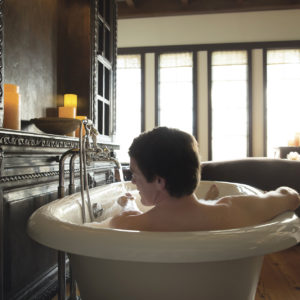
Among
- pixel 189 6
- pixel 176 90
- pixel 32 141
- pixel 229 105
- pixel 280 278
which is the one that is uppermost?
pixel 189 6

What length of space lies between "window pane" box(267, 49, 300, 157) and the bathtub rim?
16.4 feet

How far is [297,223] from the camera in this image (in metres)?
0.91

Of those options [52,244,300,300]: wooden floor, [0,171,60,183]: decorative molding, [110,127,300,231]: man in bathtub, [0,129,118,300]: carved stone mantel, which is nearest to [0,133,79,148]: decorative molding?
[0,129,118,300]: carved stone mantel

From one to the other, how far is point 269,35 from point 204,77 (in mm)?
1254

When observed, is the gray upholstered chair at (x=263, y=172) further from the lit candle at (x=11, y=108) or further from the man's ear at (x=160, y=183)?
the man's ear at (x=160, y=183)

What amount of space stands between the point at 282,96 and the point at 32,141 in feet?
16.1

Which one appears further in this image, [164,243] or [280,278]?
[280,278]

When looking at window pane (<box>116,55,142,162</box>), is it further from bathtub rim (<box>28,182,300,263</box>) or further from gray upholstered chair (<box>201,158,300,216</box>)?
bathtub rim (<box>28,182,300,263</box>)

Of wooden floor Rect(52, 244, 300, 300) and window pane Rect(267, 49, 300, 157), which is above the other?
window pane Rect(267, 49, 300, 157)

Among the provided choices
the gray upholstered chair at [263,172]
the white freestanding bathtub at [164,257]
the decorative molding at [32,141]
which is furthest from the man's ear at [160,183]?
the gray upholstered chair at [263,172]

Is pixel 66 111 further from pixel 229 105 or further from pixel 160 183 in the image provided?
pixel 229 105

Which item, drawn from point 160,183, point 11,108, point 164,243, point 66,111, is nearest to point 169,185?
point 160,183

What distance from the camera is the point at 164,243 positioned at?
0.71 m

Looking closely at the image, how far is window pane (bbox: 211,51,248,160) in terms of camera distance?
5.61 metres
